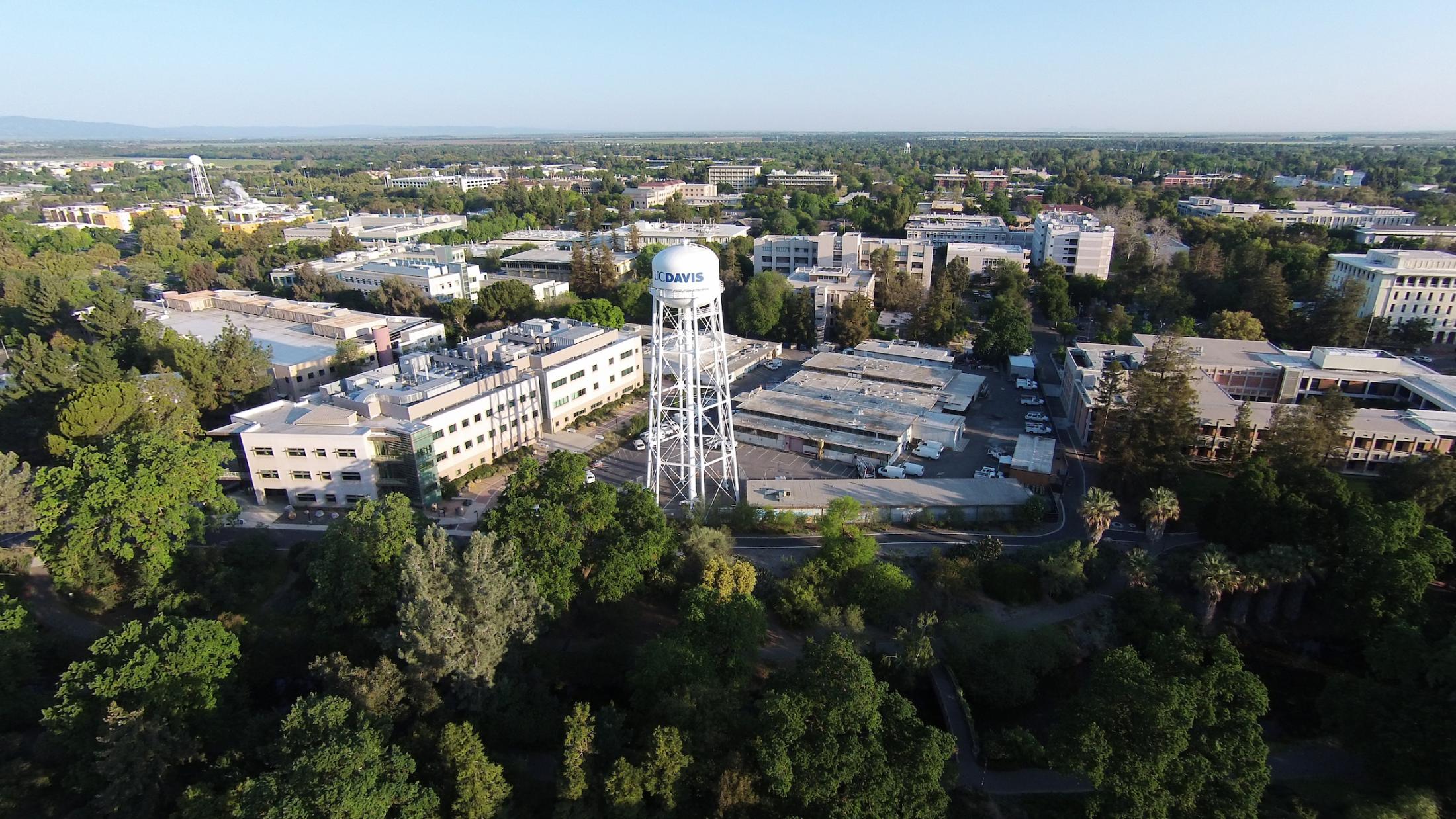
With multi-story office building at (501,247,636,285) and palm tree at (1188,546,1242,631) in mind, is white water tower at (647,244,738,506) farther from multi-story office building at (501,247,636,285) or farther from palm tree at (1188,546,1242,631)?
multi-story office building at (501,247,636,285)

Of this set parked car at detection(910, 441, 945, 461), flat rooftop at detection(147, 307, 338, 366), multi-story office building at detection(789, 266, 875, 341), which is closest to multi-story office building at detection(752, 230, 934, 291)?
multi-story office building at detection(789, 266, 875, 341)

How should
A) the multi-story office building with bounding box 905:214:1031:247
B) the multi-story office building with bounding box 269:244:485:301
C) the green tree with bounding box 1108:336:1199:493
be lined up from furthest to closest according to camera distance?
the multi-story office building with bounding box 905:214:1031:247
the multi-story office building with bounding box 269:244:485:301
the green tree with bounding box 1108:336:1199:493

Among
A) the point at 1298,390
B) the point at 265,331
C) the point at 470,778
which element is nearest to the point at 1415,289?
the point at 1298,390

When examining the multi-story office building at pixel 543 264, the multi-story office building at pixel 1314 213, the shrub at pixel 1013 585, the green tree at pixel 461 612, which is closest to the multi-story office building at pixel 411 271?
the multi-story office building at pixel 543 264

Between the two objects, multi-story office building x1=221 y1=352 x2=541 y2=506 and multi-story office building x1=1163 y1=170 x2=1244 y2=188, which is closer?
multi-story office building x1=221 y1=352 x2=541 y2=506

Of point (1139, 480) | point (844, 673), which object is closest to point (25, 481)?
point (844, 673)

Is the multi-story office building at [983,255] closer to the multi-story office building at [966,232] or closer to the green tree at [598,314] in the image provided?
the multi-story office building at [966,232]
